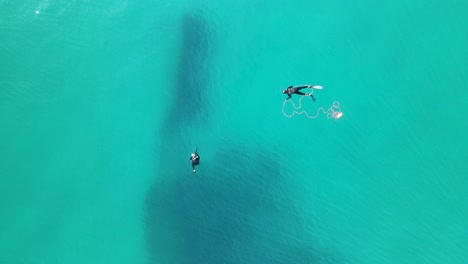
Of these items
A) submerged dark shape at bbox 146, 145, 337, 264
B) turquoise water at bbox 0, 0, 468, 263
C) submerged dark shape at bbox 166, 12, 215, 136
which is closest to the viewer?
turquoise water at bbox 0, 0, 468, 263

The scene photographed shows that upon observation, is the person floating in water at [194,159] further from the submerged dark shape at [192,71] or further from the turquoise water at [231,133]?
the submerged dark shape at [192,71]

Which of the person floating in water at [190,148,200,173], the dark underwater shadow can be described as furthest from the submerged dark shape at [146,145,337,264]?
the person floating in water at [190,148,200,173]

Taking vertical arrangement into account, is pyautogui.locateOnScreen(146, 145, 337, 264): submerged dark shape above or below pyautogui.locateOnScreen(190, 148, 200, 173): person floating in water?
below

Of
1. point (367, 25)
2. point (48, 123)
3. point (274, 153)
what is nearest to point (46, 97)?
point (48, 123)

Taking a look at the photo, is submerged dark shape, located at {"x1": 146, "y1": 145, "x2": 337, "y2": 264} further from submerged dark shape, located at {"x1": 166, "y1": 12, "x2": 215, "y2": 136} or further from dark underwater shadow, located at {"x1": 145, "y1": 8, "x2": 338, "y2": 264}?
submerged dark shape, located at {"x1": 166, "y1": 12, "x2": 215, "y2": 136}

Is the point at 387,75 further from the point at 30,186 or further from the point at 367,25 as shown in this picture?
the point at 30,186

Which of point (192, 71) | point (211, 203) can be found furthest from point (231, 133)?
point (192, 71)

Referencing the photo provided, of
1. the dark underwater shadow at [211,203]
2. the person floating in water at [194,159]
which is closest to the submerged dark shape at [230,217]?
the dark underwater shadow at [211,203]
